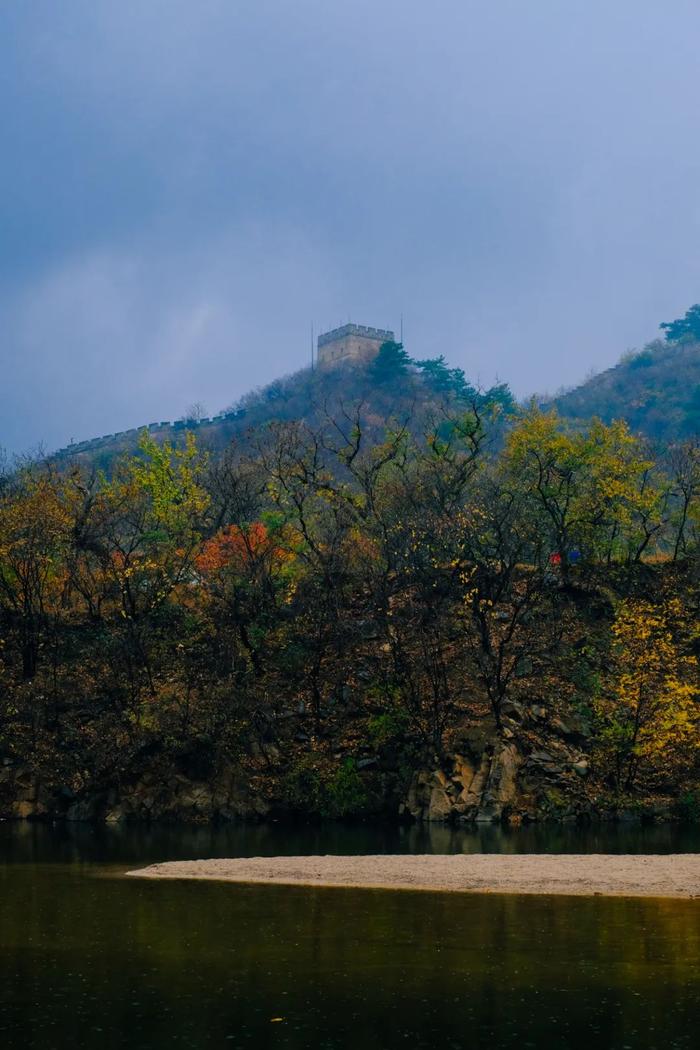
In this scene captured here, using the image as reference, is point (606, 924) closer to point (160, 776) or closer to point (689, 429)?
point (160, 776)

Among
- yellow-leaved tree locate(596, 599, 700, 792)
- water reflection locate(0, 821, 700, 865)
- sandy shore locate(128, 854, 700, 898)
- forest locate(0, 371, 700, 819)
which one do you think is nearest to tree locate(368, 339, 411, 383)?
forest locate(0, 371, 700, 819)

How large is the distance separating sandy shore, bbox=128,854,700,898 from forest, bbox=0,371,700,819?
48.8ft

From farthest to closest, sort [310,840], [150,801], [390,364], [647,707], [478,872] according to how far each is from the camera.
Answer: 1. [390,364]
2. [150,801]
3. [647,707]
4. [310,840]
5. [478,872]

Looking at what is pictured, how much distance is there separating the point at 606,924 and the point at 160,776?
1380 inches

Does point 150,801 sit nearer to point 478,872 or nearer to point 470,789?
point 470,789

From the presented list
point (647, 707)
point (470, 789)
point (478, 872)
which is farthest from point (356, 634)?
point (478, 872)

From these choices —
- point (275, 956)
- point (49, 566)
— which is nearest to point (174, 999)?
point (275, 956)

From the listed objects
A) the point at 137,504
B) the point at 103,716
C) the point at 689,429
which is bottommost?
the point at 103,716

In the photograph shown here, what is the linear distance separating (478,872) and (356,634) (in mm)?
29097

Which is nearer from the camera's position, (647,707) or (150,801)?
(647,707)

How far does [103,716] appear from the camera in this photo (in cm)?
6269

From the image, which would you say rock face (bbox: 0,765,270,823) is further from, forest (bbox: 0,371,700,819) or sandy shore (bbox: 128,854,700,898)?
sandy shore (bbox: 128,854,700,898)

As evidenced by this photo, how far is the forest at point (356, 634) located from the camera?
57125 millimetres

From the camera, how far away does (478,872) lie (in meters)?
36.9
